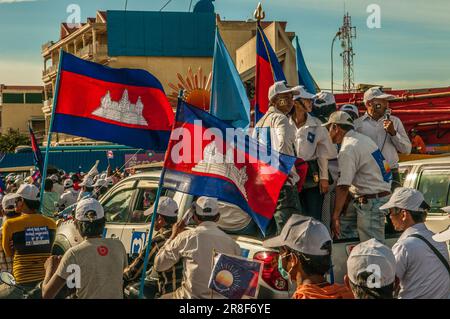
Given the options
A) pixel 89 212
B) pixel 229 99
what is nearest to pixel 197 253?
pixel 89 212

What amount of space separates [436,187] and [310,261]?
5877 millimetres

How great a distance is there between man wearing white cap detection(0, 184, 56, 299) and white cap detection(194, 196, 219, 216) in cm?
175

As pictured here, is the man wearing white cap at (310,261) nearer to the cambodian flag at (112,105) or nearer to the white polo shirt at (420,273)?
the white polo shirt at (420,273)

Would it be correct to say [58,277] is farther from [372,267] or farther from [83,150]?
[83,150]

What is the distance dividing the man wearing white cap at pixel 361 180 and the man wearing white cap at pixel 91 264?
2.15 m

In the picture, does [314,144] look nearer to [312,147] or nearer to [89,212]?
[312,147]

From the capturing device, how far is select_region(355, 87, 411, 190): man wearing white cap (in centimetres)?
728

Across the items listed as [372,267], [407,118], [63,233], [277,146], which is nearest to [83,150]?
[407,118]

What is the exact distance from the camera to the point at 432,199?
9.48 metres

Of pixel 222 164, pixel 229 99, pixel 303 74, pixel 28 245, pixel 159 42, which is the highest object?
pixel 159 42

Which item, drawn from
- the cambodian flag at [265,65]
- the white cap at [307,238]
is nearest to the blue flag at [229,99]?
the cambodian flag at [265,65]

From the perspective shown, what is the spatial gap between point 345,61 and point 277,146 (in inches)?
641

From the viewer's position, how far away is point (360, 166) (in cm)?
653

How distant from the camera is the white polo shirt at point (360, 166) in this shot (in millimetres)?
6426
